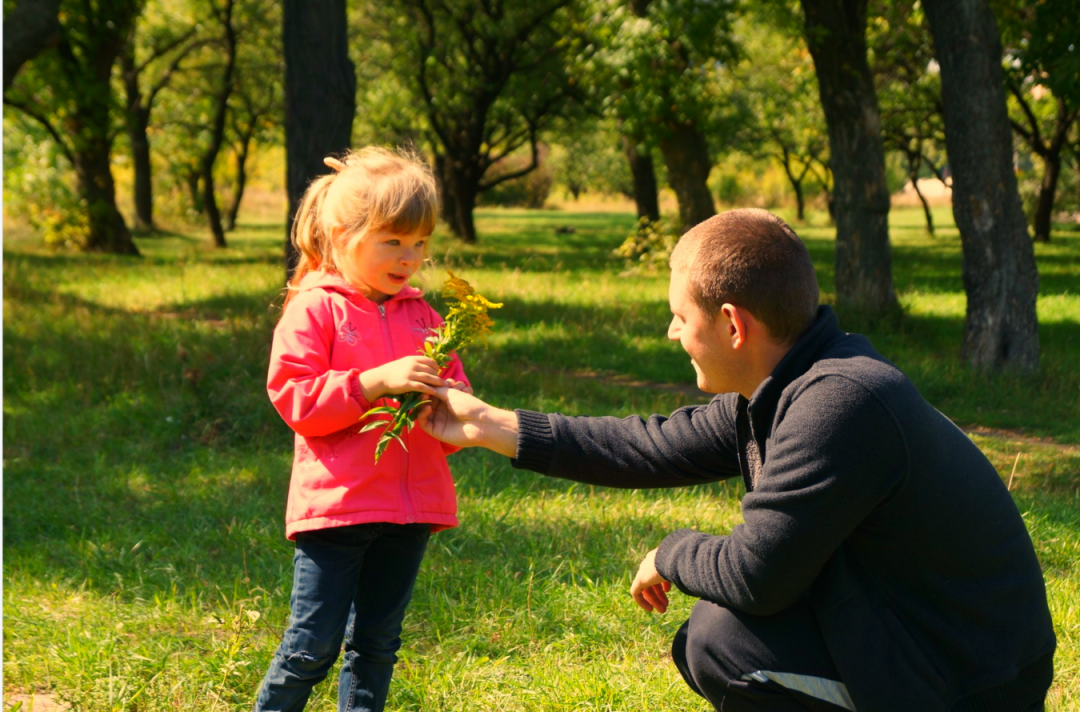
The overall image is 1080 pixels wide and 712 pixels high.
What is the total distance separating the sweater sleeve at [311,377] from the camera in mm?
2596

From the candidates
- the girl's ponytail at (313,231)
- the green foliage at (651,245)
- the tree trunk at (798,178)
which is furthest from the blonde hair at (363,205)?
the tree trunk at (798,178)

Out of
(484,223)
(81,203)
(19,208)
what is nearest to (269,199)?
(484,223)

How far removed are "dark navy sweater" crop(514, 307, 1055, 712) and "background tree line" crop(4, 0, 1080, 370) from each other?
4065 millimetres

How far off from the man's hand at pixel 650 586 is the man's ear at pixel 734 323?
0.62 metres

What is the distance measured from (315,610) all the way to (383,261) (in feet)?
3.16

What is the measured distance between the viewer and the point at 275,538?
4559 millimetres

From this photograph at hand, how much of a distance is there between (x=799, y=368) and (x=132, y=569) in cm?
320

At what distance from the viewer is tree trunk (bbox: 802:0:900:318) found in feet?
36.9

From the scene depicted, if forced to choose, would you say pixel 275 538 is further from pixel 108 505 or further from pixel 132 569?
pixel 108 505

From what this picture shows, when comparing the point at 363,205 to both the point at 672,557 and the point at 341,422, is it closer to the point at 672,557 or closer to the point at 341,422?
the point at 341,422

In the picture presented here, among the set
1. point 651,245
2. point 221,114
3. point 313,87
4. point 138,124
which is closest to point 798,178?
point 221,114

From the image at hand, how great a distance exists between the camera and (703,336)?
234 cm

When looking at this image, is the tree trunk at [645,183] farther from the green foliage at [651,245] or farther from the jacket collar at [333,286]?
the jacket collar at [333,286]

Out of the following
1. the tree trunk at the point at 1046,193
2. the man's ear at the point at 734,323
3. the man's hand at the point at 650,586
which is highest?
the tree trunk at the point at 1046,193
